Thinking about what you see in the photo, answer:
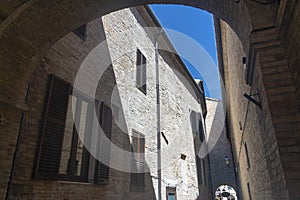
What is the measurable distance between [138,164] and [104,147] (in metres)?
1.69

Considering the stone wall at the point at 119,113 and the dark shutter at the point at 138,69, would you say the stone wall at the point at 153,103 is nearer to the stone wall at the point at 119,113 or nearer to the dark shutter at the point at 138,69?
the stone wall at the point at 119,113

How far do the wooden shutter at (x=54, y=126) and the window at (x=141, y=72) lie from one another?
3486 mm

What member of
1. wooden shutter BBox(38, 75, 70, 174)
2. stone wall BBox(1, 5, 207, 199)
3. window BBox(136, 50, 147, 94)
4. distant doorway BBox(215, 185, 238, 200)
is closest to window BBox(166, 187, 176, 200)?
stone wall BBox(1, 5, 207, 199)

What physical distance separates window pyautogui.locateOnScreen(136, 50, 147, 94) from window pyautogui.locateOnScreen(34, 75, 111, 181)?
2.98m

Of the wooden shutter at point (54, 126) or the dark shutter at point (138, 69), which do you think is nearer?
the wooden shutter at point (54, 126)

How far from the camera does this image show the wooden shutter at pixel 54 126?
374 cm

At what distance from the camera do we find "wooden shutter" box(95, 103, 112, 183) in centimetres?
483

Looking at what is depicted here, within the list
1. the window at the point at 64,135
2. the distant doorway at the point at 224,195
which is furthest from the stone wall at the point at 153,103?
the distant doorway at the point at 224,195

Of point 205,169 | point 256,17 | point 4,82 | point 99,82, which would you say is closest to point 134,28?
point 99,82

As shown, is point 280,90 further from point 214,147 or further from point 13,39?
point 214,147

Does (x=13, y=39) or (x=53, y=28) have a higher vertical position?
(x=53, y=28)

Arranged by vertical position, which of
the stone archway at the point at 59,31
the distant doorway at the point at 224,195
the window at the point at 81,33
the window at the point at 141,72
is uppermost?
the window at the point at 141,72

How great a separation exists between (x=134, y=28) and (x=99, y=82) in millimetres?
3253

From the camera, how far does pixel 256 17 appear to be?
2471mm
